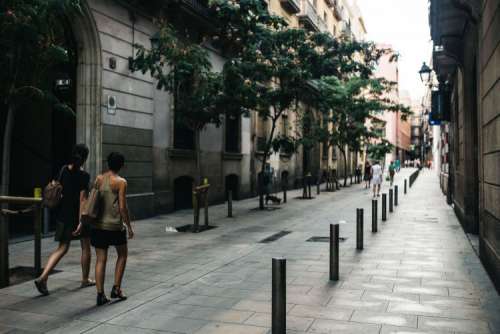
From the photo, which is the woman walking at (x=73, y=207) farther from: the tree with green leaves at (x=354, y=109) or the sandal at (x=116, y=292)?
the tree with green leaves at (x=354, y=109)

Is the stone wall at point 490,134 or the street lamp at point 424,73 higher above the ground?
the street lamp at point 424,73

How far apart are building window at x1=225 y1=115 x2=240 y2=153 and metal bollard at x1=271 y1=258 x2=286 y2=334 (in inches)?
622

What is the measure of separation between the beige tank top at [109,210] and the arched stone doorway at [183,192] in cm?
1039

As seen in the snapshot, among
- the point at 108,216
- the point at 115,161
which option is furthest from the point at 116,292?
the point at 115,161

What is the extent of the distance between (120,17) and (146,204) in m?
5.07

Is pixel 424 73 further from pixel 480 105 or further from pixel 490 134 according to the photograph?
pixel 490 134

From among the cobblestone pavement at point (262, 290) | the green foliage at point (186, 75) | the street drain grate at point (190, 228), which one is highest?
the green foliage at point (186, 75)

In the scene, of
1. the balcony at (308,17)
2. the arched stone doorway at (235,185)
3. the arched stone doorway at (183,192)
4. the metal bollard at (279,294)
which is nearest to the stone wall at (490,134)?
the metal bollard at (279,294)

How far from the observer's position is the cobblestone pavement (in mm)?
4727

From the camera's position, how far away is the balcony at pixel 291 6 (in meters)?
25.9

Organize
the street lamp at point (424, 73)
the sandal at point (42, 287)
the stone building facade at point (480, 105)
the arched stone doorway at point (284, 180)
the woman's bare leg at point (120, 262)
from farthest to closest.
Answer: the arched stone doorway at point (284, 180), the street lamp at point (424, 73), the stone building facade at point (480, 105), the sandal at point (42, 287), the woman's bare leg at point (120, 262)

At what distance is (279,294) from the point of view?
3.95 meters

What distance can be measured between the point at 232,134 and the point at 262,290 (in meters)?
14.5

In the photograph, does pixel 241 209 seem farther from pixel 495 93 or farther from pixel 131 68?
pixel 495 93
